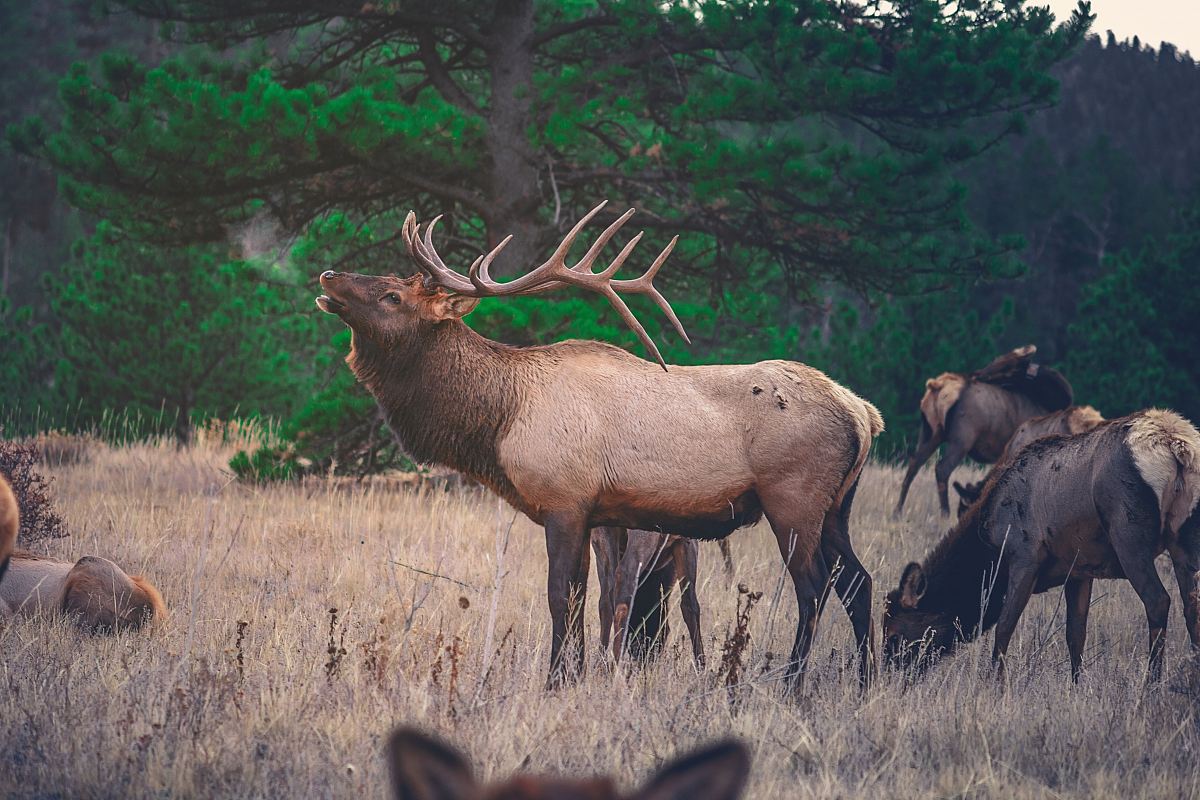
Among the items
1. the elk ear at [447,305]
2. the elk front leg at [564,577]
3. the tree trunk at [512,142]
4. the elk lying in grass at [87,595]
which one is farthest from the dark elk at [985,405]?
the elk lying in grass at [87,595]

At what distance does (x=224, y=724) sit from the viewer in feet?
13.9

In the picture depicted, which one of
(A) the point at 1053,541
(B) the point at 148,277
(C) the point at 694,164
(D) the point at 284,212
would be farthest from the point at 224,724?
(B) the point at 148,277

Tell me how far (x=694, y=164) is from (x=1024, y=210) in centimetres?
2145

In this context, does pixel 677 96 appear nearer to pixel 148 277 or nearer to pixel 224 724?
pixel 148 277

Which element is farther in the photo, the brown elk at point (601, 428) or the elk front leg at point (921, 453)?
the elk front leg at point (921, 453)

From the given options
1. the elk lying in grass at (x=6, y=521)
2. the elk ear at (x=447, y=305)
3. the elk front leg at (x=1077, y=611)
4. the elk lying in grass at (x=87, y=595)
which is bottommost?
the elk lying in grass at (x=87, y=595)

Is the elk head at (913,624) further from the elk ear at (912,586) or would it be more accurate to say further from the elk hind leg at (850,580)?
Answer: the elk hind leg at (850,580)

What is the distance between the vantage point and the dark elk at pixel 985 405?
42.0 feet

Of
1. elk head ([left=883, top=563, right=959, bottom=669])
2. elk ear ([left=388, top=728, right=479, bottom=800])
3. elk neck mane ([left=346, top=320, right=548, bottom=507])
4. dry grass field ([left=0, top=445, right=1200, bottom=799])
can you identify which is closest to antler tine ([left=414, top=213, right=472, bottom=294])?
elk neck mane ([left=346, top=320, right=548, bottom=507])

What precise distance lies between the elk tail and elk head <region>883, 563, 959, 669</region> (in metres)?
1.27

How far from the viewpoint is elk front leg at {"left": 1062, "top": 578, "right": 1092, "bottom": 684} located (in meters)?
6.59

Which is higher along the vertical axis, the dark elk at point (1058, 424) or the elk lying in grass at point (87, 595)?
the dark elk at point (1058, 424)

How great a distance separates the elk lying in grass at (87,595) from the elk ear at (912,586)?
13.0 feet

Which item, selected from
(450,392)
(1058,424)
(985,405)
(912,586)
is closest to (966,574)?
(912,586)
